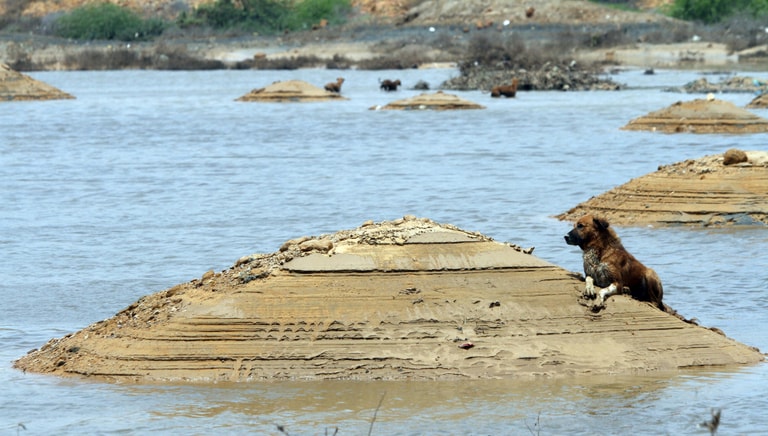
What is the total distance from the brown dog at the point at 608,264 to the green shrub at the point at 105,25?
10154 cm

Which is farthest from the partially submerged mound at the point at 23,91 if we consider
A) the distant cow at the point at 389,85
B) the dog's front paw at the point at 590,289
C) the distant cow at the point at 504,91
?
the dog's front paw at the point at 590,289

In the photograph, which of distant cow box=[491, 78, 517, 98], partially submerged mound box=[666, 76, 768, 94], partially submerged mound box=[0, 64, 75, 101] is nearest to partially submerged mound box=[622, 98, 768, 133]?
partially submerged mound box=[666, 76, 768, 94]

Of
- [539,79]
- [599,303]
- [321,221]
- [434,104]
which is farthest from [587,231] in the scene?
[539,79]

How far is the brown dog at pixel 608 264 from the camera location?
11906 mm

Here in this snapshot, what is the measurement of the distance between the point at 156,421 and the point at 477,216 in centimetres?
1472

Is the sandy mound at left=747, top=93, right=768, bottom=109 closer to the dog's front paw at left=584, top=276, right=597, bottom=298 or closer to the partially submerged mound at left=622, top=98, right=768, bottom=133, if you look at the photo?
the partially submerged mound at left=622, top=98, right=768, bottom=133

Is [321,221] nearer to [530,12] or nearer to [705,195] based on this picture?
[705,195]

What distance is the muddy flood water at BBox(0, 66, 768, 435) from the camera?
34.8 ft

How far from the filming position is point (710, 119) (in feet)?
127

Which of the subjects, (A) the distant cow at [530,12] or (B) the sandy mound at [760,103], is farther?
(A) the distant cow at [530,12]

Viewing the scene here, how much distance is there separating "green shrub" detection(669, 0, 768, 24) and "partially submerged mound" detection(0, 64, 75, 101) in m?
49.4

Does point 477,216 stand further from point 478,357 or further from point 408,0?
point 408,0

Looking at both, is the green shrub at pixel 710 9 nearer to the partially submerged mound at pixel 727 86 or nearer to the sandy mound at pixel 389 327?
the partially submerged mound at pixel 727 86

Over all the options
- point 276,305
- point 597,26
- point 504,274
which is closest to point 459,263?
point 504,274
